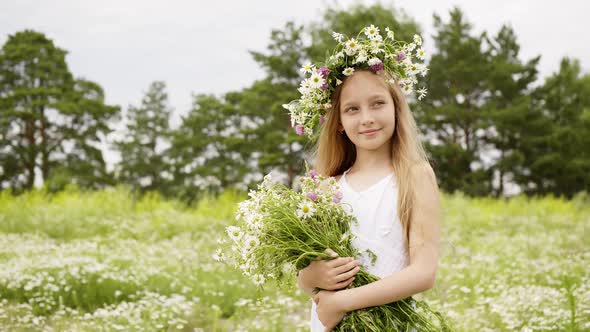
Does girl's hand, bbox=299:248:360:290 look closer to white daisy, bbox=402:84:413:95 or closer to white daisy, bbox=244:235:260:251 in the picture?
white daisy, bbox=244:235:260:251

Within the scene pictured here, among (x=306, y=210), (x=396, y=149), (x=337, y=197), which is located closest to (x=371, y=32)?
(x=396, y=149)

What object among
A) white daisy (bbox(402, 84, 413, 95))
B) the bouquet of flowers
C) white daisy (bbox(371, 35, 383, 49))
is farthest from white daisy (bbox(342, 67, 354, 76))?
the bouquet of flowers

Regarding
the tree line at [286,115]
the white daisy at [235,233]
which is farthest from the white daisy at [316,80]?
the tree line at [286,115]

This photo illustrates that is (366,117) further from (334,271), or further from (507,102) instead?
(507,102)

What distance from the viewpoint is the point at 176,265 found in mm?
6602

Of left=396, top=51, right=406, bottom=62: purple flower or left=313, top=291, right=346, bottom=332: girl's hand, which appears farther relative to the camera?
left=396, top=51, right=406, bottom=62: purple flower

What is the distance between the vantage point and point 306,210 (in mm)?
2041

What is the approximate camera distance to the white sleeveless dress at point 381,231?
2.16m

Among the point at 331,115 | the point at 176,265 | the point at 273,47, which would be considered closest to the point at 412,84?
the point at 331,115

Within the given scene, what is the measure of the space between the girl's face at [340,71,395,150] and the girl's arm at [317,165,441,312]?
0.67 feet

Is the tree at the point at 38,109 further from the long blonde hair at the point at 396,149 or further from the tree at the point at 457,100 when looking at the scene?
the long blonde hair at the point at 396,149

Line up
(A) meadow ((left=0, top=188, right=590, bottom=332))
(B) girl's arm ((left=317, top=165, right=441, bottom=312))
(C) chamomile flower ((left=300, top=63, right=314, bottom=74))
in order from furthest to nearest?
1. (A) meadow ((left=0, top=188, right=590, bottom=332))
2. (C) chamomile flower ((left=300, top=63, right=314, bottom=74))
3. (B) girl's arm ((left=317, top=165, right=441, bottom=312))

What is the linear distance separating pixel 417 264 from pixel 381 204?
0.90 feet

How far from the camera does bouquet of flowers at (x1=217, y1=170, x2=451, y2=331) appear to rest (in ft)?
6.66
